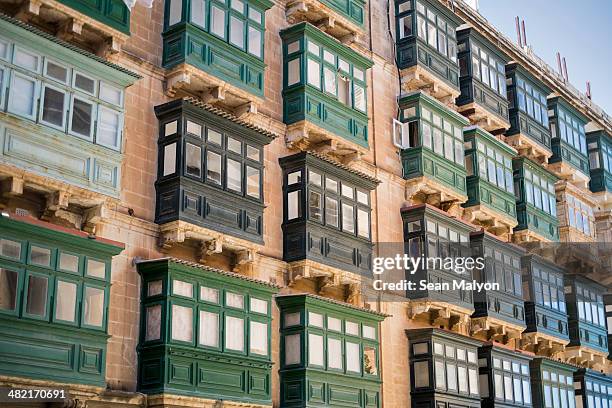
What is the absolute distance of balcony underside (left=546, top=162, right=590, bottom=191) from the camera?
46.8 m

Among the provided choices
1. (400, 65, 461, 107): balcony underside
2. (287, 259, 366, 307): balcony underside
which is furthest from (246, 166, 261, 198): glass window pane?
(400, 65, 461, 107): balcony underside

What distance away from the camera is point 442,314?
111 feet

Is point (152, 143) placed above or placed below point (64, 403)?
above

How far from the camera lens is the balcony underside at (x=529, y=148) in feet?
142

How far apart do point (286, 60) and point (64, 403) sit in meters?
15.0

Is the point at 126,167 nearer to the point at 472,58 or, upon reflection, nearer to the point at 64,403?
the point at 64,403

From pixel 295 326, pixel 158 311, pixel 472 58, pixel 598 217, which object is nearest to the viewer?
pixel 158 311

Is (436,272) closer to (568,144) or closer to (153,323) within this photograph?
(153,323)

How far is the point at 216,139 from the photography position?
26562mm

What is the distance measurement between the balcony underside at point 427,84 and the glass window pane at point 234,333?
49.6 feet

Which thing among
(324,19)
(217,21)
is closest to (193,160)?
(217,21)

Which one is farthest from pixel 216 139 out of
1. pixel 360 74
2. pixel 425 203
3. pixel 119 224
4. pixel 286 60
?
pixel 425 203

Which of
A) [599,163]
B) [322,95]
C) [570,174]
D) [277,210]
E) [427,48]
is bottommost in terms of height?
[277,210]

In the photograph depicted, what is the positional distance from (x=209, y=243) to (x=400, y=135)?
12.2m
